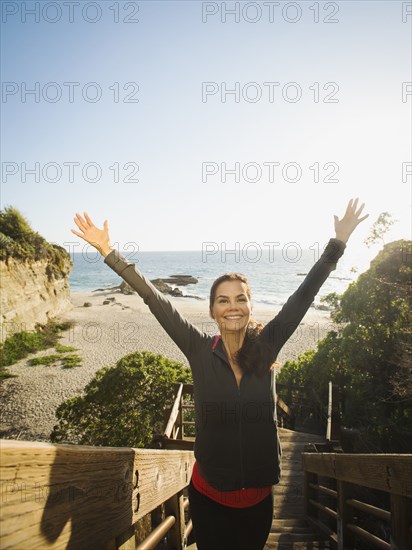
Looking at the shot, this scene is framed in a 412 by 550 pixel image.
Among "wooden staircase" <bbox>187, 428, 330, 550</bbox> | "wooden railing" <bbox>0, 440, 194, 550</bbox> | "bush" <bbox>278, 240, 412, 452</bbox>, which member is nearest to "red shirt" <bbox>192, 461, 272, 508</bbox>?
"wooden railing" <bbox>0, 440, 194, 550</bbox>

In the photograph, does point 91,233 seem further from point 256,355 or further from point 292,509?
point 292,509

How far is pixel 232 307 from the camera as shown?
2250 millimetres

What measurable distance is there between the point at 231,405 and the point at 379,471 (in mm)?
967

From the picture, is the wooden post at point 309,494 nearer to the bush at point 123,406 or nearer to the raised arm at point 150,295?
the raised arm at point 150,295

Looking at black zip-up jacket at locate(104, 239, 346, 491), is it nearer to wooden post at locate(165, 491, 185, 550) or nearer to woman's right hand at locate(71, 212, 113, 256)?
woman's right hand at locate(71, 212, 113, 256)

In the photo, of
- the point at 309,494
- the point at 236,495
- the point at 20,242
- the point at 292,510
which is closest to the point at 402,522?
the point at 236,495

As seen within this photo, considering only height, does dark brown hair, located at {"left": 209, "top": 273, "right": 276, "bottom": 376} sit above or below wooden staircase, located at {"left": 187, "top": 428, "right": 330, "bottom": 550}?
above

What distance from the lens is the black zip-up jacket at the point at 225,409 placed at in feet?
6.30

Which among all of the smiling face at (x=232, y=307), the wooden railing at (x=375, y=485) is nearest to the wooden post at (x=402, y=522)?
the wooden railing at (x=375, y=485)

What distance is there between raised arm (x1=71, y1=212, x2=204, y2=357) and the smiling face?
182mm

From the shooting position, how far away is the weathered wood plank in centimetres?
181

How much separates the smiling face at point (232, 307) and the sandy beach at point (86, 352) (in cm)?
1185

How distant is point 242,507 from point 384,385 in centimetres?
839

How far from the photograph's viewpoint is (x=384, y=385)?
888 cm
